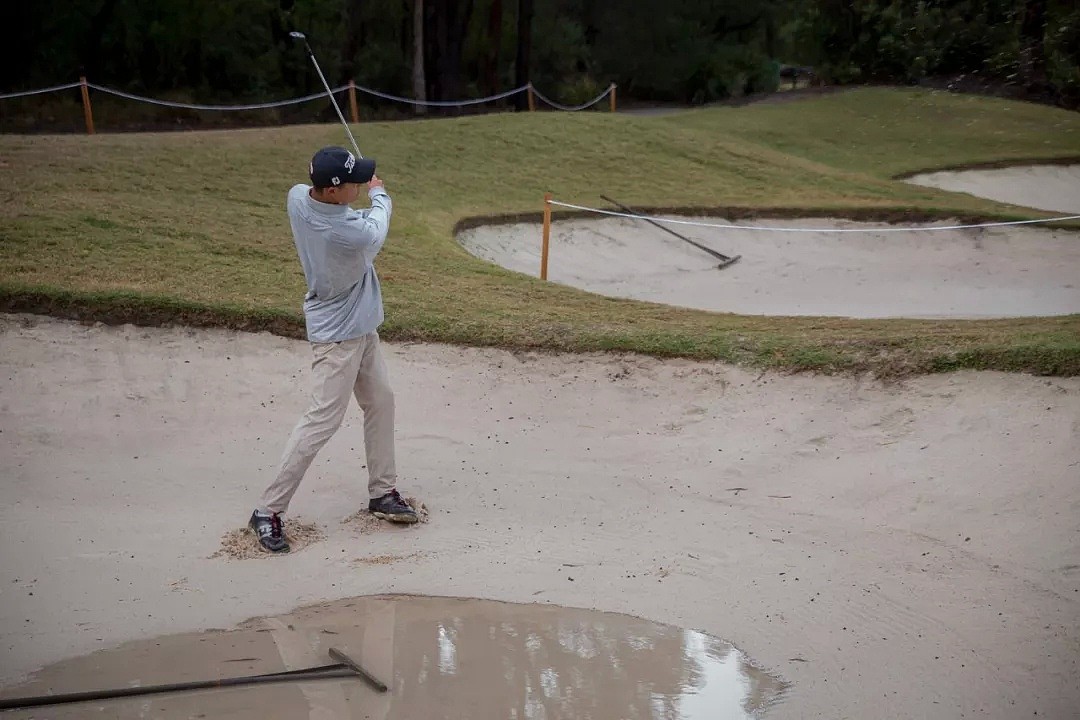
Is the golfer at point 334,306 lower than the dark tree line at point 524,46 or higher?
lower

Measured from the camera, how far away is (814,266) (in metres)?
16.9

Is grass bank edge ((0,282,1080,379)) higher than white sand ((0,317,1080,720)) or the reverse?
higher

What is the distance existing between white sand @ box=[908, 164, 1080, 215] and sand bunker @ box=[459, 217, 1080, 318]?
21.0ft

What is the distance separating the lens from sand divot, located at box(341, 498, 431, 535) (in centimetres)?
707

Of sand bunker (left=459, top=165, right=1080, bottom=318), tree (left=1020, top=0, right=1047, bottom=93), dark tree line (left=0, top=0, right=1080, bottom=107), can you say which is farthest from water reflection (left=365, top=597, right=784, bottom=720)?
tree (left=1020, top=0, right=1047, bottom=93)

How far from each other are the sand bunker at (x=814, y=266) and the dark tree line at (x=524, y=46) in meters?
15.9

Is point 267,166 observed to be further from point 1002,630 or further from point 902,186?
point 1002,630

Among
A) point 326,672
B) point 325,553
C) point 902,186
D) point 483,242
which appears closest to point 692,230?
point 483,242

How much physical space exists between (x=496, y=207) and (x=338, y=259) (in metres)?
11.2

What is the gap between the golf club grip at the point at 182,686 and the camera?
5105mm

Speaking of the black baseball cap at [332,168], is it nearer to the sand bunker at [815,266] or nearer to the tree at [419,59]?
the sand bunker at [815,266]

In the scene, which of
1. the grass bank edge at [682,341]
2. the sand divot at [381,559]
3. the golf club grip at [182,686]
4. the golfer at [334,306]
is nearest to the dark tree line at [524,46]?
the grass bank edge at [682,341]

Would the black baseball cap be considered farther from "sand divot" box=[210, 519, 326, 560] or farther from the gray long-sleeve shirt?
"sand divot" box=[210, 519, 326, 560]

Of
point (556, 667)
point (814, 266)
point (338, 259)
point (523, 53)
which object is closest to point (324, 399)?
point (338, 259)
